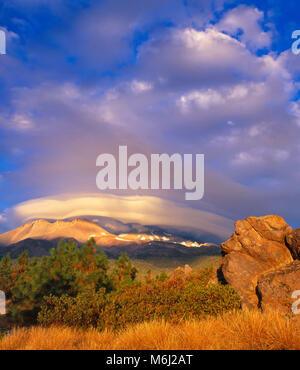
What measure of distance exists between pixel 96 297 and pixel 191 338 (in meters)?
6.24

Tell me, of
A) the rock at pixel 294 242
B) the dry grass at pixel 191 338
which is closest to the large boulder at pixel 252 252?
the rock at pixel 294 242

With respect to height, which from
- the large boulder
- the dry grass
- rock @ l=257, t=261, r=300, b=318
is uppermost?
the large boulder

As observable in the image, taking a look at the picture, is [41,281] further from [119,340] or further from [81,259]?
[119,340]

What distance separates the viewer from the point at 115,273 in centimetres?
2356

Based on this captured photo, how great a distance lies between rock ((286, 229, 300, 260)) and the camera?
15098 millimetres

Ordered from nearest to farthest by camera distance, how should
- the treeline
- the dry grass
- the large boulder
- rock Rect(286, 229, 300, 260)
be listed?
the dry grass
the treeline
the large boulder
rock Rect(286, 229, 300, 260)

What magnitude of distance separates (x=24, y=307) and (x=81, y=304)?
7.17m

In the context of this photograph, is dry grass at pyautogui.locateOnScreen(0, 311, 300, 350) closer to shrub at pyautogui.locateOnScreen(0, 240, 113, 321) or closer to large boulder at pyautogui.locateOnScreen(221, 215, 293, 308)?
large boulder at pyautogui.locateOnScreen(221, 215, 293, 308)

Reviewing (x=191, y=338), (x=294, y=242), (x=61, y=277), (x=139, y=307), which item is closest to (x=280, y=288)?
(x=294, y=242)

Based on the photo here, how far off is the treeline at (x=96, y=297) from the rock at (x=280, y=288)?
127 cm

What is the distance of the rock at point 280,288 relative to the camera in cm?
1253

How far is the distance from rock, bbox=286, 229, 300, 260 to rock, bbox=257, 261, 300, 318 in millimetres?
1431

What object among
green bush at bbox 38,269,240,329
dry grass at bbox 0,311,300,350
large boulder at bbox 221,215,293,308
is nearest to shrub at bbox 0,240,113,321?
green bush at bbox 38,269,240,329

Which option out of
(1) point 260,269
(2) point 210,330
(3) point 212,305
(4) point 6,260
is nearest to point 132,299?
(3) point 212,305
